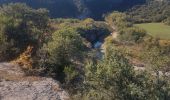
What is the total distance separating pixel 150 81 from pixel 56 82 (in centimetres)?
1244

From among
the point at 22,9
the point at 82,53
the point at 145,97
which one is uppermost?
the point at 22,9

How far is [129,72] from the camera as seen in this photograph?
38750 mm

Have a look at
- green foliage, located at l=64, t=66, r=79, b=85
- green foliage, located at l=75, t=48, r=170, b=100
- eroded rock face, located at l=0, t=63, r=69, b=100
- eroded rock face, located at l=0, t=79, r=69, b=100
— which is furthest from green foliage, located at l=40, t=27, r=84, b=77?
green foliage, located at l=75, t=48, r=170, b=100

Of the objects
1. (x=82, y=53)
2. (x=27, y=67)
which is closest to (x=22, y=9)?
(x=82, y=53)

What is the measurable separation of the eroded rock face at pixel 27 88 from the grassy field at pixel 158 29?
287 ft

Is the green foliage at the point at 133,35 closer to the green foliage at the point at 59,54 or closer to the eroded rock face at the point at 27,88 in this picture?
the green foliage at the point at 59,54

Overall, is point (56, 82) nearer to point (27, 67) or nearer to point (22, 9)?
point (27, 67)

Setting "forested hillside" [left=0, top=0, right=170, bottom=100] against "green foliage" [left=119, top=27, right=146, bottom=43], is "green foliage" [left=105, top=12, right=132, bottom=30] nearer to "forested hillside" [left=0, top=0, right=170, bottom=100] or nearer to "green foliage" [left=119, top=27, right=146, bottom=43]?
"green foliage" [left=119, top=27, right=146, bottom=43]

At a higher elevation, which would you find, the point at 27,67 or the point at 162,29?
the point at 162,29

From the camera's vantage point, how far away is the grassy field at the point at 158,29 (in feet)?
438

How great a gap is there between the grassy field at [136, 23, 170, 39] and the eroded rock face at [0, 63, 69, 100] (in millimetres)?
87551

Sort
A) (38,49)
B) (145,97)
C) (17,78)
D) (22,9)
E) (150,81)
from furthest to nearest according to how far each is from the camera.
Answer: (22,9) → (38,49) → (17,78) → (150,81) → (145,97)

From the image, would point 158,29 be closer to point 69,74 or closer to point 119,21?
point 119,21

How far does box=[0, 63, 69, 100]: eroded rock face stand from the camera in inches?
1665
